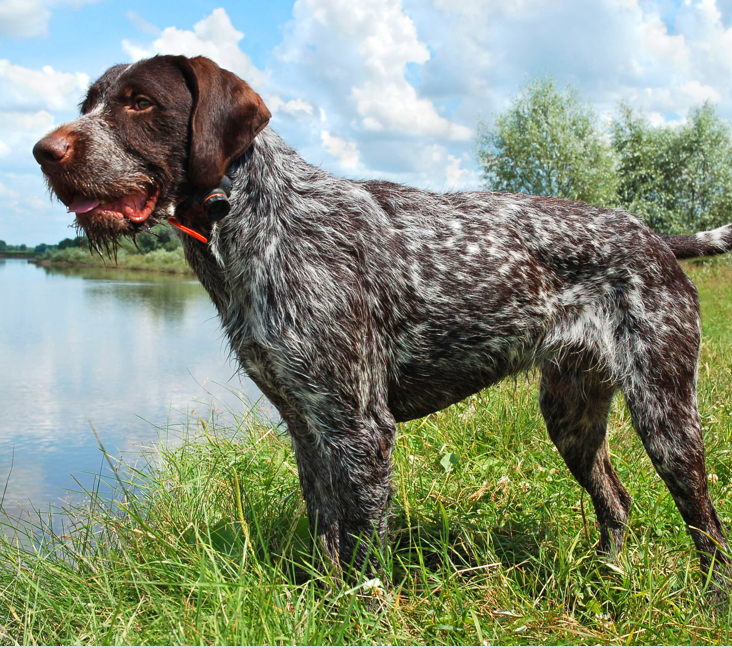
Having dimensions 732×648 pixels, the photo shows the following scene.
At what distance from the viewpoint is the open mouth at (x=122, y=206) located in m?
2.66

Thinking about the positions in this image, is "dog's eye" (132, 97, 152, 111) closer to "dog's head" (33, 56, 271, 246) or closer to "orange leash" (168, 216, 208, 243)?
"dog's head" (33, 56, 271, 246)

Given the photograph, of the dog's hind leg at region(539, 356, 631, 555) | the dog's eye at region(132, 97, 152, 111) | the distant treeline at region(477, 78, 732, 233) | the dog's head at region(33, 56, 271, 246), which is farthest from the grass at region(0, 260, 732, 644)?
the distant treeline at region(477, 78, 732, 233)

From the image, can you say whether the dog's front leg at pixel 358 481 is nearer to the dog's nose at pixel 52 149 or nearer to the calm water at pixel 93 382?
Result: the calm water at pixel 93 382

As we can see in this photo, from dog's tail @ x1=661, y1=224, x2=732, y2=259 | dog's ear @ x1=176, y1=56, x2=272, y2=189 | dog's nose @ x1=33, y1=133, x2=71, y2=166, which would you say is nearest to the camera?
dog's nose @ x1=33, y1=133, x2=71, y2=166

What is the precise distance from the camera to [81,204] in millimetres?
2666

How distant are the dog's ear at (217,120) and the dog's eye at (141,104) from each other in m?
0.19

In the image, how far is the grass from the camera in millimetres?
2527

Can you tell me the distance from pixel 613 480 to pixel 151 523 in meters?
2.75

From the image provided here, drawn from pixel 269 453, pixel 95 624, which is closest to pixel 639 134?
pixel 269 453

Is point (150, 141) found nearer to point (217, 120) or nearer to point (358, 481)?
point (217, 120)

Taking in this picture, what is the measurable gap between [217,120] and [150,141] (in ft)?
0.97

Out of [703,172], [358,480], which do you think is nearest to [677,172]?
[703,172]

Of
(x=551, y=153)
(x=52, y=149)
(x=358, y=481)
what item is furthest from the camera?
(x=551, y=153)

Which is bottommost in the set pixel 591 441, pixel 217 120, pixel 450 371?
pixel 591 441
